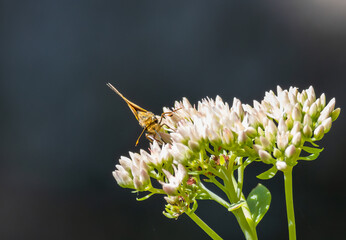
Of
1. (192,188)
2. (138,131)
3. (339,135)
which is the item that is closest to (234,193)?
(192,188)

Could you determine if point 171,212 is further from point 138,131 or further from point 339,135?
point 339,135

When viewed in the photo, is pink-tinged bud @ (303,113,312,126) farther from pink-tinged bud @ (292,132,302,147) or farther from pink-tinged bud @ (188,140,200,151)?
pink-tinged bud @ (188,140,200,151)

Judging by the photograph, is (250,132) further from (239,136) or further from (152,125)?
(152,125)

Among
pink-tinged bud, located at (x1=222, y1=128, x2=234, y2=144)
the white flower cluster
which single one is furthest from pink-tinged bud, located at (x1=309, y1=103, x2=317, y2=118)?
pink-tinged bud, located at (x1=222, y1=128, x2=234, y2=144)

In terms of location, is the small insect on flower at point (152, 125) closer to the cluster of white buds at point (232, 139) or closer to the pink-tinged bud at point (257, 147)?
the cluster of white buds at point (232, 139)

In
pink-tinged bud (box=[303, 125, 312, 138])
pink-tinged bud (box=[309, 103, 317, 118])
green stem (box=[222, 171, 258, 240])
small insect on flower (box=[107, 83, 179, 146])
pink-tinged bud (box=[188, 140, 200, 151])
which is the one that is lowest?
green stem (box=[222, 171, 258, 240])

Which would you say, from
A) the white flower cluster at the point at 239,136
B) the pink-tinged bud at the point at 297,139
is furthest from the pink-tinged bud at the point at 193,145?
the pink-tinged bud at the point at 297,139
